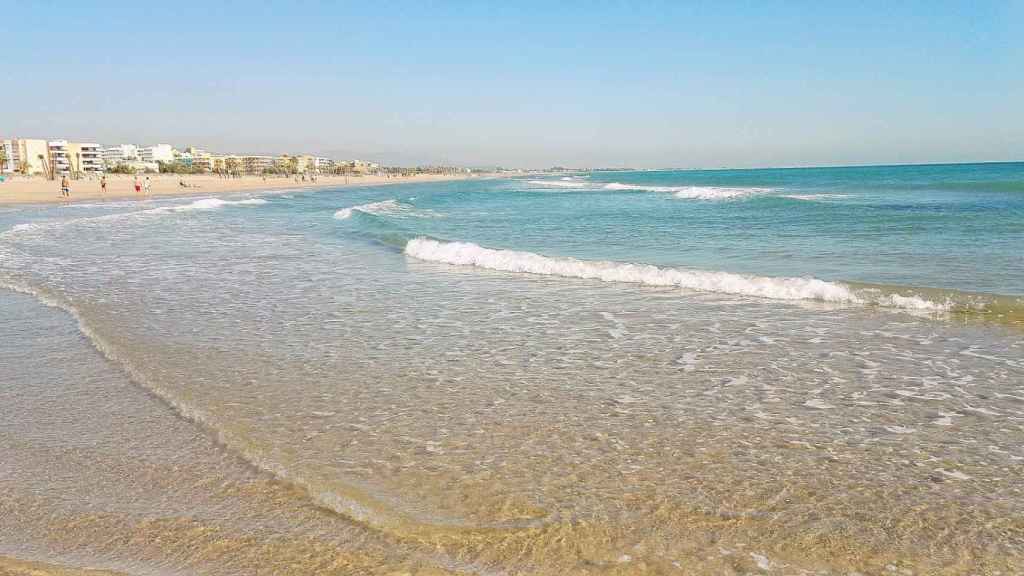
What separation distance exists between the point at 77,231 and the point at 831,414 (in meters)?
25.6

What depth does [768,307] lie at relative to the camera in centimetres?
972

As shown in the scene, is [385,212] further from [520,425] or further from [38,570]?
[38,570]

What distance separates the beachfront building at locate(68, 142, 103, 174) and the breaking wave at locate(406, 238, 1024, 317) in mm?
157131

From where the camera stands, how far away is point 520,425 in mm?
5102

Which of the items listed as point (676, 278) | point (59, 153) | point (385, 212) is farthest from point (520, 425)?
point (59, 153)

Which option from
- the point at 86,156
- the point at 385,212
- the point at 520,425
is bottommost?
the point at 520,425

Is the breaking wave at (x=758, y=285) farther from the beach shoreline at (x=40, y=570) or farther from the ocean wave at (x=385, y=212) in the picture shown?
the ocean wave at (x=385, y=212)

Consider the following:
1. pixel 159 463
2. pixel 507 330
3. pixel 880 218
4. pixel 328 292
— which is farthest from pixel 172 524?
pixel 880 218

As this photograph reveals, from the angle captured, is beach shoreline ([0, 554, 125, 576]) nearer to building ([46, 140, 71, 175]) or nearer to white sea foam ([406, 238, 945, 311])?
white sea foam ([406, 238, 945, 311])

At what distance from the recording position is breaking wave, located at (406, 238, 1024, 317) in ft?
30.7

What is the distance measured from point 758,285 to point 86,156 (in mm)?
174661

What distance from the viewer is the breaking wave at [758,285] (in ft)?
30.7

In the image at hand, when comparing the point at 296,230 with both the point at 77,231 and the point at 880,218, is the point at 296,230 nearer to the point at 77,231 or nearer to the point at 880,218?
the point at 77,231

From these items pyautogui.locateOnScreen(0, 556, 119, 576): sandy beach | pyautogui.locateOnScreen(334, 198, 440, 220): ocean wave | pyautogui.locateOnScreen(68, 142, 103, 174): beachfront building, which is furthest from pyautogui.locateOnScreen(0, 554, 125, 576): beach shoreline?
pyautogui.locateOnScreen(68, 142, 103, 174): beachfront building
